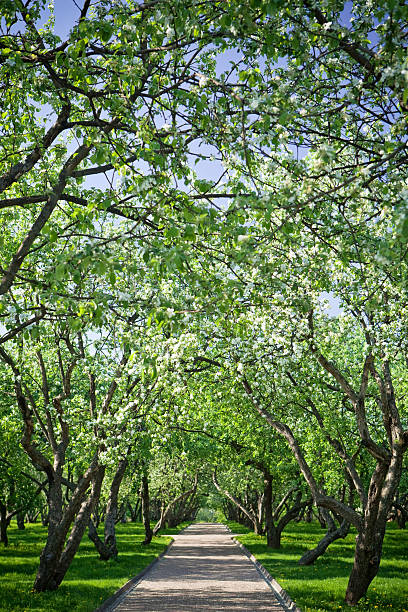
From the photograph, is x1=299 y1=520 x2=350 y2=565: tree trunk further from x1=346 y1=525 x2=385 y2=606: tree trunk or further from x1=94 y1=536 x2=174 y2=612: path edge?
x1=346 y1=525 x2=385 y2=606: tree trunk

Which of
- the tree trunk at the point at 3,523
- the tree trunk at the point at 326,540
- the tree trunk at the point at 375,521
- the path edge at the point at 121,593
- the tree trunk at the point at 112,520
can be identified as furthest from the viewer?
the tree trunk at the point at 3,523

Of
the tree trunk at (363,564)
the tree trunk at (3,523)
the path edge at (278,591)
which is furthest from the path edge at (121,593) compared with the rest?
the tree trunk at (3,523)

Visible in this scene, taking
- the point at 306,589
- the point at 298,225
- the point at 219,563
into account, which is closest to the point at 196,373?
the point at 306,589

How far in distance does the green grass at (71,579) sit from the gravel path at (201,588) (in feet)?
2.34

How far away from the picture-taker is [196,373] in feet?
48.2

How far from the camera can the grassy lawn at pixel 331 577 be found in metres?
12.4

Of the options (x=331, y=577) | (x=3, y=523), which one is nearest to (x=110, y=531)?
(x=3, y=523)

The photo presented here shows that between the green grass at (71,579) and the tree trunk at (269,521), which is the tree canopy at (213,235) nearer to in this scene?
the green grass at (71,579)

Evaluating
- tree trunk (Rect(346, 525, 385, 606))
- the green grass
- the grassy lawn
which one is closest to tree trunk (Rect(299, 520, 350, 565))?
the grassy lawn

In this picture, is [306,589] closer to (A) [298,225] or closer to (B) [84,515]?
(B) [84,515]

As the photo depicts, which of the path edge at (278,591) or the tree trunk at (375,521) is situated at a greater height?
the tree trunk at (375,521)

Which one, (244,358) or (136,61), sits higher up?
(136,61)

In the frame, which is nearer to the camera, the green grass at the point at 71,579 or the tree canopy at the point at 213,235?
the tree canopy at the point at 213,235

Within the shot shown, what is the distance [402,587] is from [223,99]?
49.7 feet
